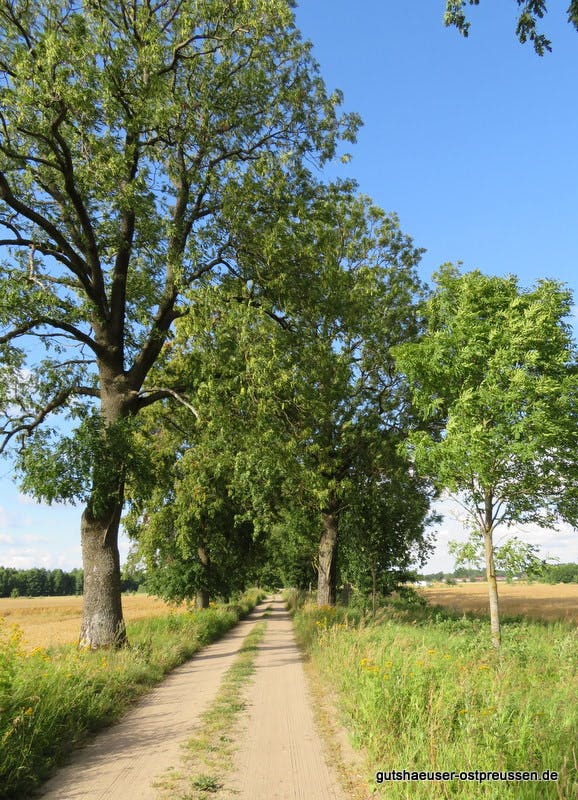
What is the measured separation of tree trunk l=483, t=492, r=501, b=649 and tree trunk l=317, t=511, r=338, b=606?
8.73 m

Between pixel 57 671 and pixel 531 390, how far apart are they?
33.8ft

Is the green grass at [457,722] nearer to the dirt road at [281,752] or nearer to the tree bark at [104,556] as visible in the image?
the dirt road at [281,752]

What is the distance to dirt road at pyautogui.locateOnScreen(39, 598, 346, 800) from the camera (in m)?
4.53

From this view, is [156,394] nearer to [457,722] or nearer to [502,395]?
[502,395]

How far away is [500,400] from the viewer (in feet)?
38.3

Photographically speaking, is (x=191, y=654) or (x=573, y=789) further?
(x=191, y=654)

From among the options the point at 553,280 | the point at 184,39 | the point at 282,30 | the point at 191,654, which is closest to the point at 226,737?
the point at 191,654

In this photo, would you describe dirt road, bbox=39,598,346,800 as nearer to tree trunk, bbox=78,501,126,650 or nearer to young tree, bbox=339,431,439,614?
tree trunk, bbox=78,501,126,650

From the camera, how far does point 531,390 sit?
11.5 meters

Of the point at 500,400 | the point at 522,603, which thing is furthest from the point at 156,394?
the point at 522,603

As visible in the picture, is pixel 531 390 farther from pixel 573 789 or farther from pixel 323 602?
pixel 323 602

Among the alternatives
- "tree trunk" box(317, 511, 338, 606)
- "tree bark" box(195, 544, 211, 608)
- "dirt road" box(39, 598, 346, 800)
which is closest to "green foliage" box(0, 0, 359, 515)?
"dirt road" box(39, 598, 346, 800)

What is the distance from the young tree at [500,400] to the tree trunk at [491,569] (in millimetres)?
24

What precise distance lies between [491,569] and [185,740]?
8.74 meters
